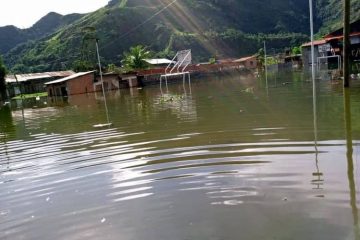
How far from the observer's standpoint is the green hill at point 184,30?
11344 centimetres

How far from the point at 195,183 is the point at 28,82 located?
71.3 metres

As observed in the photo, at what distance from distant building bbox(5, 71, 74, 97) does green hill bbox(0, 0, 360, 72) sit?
480 inches

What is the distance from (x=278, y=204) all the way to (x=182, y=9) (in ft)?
504

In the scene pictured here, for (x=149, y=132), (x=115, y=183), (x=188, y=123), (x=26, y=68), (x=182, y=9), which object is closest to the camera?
(x=115, y=183)

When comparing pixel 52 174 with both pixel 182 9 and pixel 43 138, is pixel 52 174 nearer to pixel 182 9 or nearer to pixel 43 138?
pixel 43 138

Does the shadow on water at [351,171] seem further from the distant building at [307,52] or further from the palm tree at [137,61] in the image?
the palm tree at [137,61]

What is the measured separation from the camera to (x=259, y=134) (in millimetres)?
11641

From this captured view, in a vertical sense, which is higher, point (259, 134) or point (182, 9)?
point (182, 9)

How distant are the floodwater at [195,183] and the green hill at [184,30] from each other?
7494 centimetres

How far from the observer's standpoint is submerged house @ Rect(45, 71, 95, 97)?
55594 mm

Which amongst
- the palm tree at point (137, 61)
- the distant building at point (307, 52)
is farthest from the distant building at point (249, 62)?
the palm tree at point (137, 61)

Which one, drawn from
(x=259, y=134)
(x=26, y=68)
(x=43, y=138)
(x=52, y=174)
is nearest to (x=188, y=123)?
(x=259, y=134)

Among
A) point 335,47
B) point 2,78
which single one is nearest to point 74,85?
point 2,78

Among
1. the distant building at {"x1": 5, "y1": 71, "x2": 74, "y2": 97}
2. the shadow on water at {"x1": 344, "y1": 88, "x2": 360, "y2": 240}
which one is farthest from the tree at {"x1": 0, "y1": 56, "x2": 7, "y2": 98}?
the shadow on water at {"x1": 344, "y1": 88, "x2": 360, "y2": 240}
